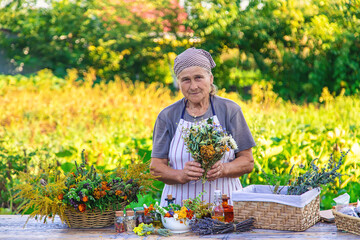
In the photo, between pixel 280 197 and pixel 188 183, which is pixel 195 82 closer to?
pixel 188 183

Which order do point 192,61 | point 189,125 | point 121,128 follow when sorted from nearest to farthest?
1. point 192,61
2. point 189,125
3. point 121,128

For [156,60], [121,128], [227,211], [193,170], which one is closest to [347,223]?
[227,211]

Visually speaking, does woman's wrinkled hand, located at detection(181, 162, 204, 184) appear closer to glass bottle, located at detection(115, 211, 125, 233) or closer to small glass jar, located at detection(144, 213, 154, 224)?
small glass jar, located at detection(144, 213, 154, 224)

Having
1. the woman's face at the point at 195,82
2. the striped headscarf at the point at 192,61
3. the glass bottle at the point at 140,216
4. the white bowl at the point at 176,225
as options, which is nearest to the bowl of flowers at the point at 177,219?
the white bowl at the point at 176,225

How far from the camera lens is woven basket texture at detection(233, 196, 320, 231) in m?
2.24

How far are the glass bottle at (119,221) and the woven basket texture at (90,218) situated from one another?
0.38ft

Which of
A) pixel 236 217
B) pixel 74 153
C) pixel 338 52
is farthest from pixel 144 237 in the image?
pixel 338 52

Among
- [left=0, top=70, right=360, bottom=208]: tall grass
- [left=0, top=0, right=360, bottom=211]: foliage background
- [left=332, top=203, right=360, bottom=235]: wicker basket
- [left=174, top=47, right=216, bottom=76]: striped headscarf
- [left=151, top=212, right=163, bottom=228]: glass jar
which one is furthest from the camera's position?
[left=0, top=0, right=360, bottom=211]: foliage background

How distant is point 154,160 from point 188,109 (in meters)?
0.40

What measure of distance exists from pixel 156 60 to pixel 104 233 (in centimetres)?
1047

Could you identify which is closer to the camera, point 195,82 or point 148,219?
point 148,219

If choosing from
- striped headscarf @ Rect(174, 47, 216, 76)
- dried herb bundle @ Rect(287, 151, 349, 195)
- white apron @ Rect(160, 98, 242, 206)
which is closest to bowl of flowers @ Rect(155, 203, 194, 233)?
white apron @ Rect(160, 98, 242, 206)

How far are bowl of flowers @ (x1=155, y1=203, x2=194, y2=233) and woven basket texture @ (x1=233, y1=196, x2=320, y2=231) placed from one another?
10.0 inches

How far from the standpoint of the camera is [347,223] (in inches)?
87.3
